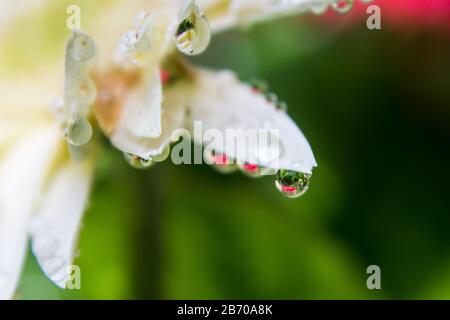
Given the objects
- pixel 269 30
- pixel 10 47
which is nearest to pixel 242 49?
pixel 269 30

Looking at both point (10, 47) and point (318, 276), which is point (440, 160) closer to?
point (318, 276)

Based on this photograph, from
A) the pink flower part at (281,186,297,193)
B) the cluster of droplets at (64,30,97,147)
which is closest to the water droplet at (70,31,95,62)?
the cluster of droplets at (64,30,97,147)

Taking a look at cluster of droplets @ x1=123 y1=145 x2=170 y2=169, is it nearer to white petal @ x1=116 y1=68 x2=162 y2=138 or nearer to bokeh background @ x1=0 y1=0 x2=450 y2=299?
white petal @ x1=116 y1=68 x2=162 y2=138

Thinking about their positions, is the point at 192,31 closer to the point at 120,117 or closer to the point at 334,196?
the point at 120,117

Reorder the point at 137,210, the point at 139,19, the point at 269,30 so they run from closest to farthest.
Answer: the point at 139,19 → the point at 137,210 → the point at 269,30

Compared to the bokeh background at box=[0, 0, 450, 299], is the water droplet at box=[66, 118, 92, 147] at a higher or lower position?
lower

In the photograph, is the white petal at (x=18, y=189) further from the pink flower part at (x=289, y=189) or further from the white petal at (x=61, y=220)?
the pink flower part at (x=289, y=189)
